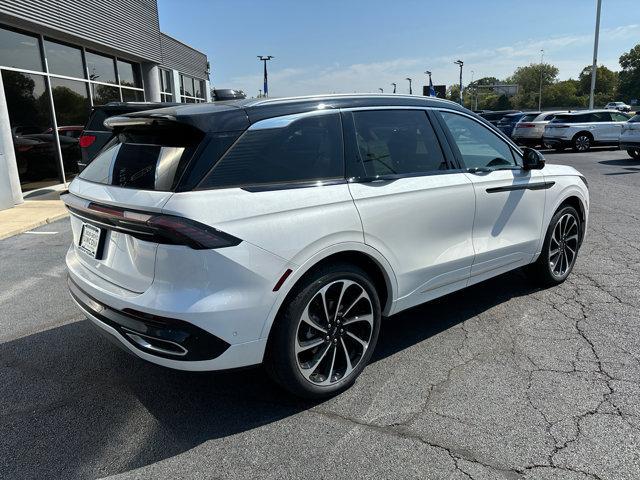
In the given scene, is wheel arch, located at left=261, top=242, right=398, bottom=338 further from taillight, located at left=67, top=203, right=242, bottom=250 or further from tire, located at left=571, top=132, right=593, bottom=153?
tire, located at left=571, top=132, right=593, bottom=153

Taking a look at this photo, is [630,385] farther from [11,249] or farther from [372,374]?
[11,249]

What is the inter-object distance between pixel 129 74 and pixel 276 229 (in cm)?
1657

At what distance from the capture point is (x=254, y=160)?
2.66 metres

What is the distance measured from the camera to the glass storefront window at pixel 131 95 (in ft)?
53.2

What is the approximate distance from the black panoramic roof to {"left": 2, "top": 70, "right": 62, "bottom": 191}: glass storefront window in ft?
31.5

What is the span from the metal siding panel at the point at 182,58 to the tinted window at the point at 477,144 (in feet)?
57.6

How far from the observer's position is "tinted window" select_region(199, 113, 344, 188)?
2.58 m

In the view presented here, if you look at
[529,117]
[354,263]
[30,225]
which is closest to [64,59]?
[30,225]

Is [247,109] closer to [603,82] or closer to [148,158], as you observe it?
[148,158]

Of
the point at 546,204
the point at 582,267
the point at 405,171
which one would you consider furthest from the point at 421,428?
the point at 582,267

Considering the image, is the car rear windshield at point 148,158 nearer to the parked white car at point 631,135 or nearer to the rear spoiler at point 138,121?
the rear spoiler at point 138,121

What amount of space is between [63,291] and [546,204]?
15.6 ft

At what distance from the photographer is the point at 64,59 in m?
12.5

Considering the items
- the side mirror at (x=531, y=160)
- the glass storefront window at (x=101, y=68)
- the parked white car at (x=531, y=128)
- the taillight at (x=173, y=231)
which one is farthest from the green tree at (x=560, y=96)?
the taillight at (x=173, y=231)
